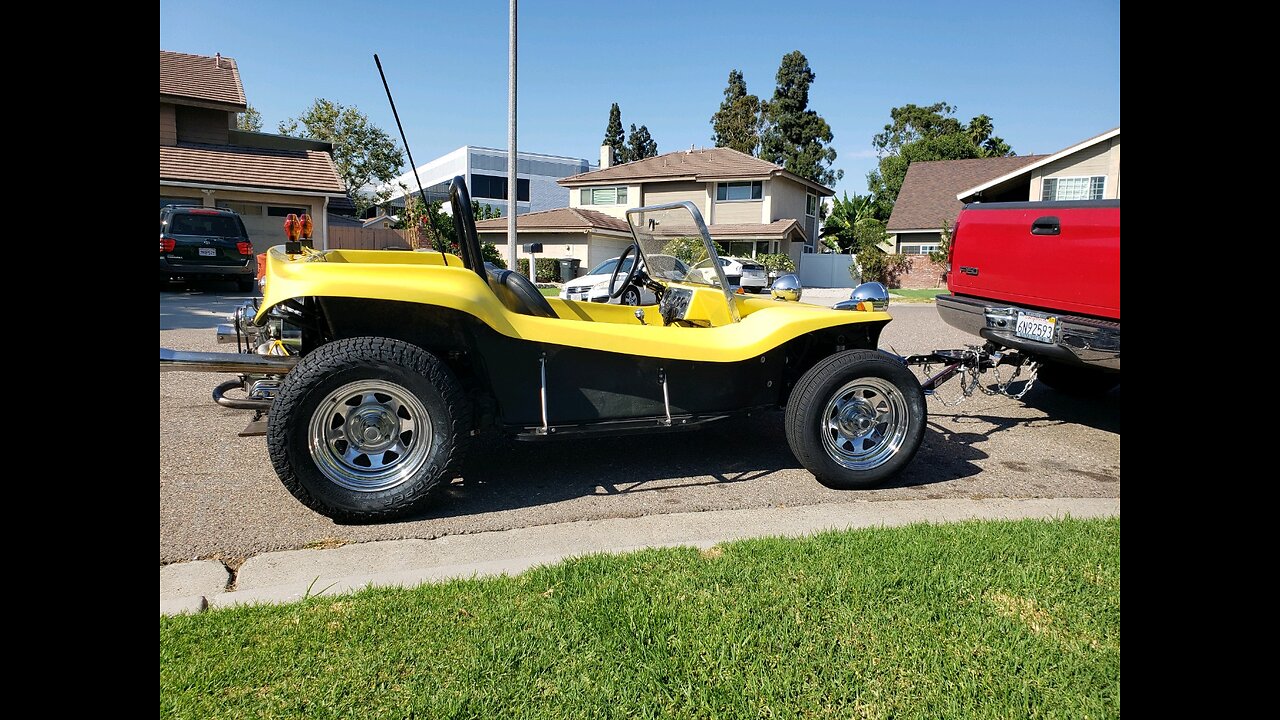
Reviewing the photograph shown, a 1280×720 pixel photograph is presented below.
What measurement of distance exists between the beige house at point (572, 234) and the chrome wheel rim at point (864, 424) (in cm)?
2837

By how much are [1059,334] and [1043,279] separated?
0.51 m

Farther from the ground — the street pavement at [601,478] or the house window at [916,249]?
the house window at [916,249]

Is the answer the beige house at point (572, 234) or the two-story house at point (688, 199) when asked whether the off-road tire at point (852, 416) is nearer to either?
the beige house at point (572, 234)

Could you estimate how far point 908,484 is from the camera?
4.77 metres

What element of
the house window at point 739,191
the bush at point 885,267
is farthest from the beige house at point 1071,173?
the house window at point 739,191

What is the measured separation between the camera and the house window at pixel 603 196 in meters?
38.2

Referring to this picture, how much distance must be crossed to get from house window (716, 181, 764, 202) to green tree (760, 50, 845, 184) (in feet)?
74.3

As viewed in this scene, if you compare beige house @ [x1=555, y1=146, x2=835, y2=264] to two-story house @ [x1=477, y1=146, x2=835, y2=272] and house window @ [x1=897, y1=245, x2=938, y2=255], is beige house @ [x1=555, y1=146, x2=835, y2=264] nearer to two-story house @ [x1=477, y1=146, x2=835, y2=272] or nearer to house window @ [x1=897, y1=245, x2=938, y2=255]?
two-story house @ [x1=477, y1=146, x2=835, y2=272]

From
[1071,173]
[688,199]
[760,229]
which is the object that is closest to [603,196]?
[688,199]

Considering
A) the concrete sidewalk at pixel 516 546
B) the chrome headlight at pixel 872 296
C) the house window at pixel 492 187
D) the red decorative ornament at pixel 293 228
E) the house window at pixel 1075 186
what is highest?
the house window at pixel 492 187

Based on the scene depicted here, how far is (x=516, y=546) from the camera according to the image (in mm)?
3516

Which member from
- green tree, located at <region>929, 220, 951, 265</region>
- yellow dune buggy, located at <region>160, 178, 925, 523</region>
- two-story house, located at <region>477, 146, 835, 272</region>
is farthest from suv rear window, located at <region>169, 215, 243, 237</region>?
green tree, located at <region>929, 220, 951, 265</region>

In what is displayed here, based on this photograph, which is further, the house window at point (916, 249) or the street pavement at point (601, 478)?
the house window at point (916, 249)
